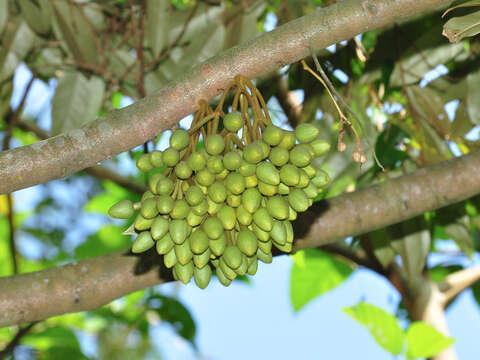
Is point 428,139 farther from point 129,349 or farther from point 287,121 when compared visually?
point 129,349

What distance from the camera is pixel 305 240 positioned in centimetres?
178

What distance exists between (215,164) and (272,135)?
0.38 ft

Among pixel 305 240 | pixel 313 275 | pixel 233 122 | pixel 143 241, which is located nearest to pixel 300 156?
pixel 233 122

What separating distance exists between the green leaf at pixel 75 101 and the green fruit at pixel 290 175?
131 centimetres

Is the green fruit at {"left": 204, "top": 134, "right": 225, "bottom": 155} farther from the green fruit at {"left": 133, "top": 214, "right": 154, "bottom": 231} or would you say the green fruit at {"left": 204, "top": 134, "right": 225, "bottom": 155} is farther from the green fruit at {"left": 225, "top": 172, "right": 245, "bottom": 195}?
the green fruit at {"left": 133, "top": 214, "right": 154, "bottom": 231}

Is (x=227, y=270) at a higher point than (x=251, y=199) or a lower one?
lower

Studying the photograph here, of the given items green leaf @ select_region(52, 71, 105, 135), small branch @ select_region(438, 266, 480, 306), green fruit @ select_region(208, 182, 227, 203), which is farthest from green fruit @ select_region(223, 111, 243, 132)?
small branch @ select_region(438, 266, 480, 306)

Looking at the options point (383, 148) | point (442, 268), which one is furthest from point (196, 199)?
point (442, 268)

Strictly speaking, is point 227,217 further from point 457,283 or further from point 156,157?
point 457,283

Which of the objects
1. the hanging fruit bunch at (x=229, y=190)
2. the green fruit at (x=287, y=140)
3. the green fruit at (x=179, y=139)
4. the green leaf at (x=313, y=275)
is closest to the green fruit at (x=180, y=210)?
the hanging fruit bunch at (x=229, y=190)

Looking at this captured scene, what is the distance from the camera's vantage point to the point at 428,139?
215 cm

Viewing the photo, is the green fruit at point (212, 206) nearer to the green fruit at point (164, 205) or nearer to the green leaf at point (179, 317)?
the green fruit at point (164, 205)

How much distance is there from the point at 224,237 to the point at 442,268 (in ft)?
8.05

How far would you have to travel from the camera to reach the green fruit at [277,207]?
1039 mm
